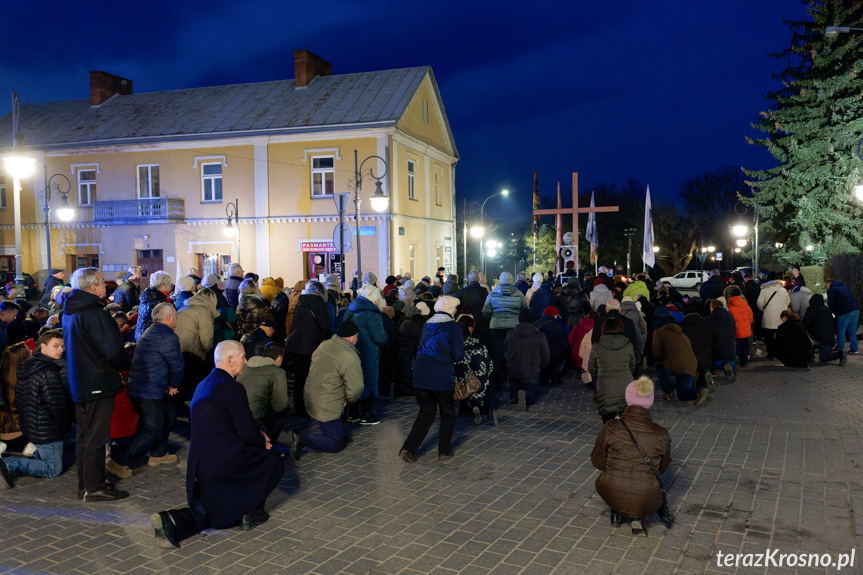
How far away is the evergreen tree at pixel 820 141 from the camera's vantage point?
27172mm

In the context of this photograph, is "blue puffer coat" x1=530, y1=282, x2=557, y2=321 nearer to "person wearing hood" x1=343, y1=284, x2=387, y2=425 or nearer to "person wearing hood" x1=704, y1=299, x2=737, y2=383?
"person wearing hood" x1=704, y1=299, x2=737, y2=383

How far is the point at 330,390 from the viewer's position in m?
7.68

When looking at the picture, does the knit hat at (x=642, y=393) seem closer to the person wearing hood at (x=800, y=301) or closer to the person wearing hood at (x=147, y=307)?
the person wearing hood at (x=147, y=307)

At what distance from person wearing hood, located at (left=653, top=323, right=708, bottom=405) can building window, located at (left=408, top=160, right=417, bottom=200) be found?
839 inches

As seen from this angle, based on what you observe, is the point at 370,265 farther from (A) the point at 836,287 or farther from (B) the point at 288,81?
(A) the point at 836,287

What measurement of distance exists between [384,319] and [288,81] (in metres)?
25.5

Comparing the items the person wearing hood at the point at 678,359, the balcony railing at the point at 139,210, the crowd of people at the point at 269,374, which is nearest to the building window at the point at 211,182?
the balcony railing at the point at 139,210

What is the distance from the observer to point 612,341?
769 centimetres

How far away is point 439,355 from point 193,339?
3320 mm

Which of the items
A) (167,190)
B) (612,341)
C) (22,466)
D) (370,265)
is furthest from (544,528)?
(167,190)

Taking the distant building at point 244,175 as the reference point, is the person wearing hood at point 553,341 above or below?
below

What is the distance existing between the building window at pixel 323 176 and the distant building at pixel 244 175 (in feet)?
0.15

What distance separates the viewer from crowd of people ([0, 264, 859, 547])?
17.5 ft

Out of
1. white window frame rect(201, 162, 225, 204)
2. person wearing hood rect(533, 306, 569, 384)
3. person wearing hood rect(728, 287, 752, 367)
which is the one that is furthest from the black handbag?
white window frame rect(201, 162, 225, 204)
